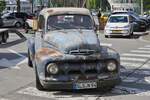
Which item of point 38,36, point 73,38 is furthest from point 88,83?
point 38,36

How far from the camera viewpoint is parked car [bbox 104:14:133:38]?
89.1 ft

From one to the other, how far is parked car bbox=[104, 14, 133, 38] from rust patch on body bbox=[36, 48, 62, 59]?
705 inches

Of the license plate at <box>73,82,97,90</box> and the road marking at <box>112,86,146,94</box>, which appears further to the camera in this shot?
the road marking at <box>112,86,146,94</box>

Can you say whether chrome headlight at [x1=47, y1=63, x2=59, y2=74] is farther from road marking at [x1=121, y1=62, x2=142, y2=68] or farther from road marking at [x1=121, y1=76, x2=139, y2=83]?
road marking at [x1=121, y1=62, x2=142, y2=68]

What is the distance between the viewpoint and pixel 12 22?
4100cm

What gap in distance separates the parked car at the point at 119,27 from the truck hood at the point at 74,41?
16.9 metres

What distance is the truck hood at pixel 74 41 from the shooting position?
9.30m

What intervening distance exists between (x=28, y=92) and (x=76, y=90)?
41.3 inches

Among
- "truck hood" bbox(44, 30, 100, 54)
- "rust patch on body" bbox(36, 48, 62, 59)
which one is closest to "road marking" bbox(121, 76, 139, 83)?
"truck hood" bbox(44, 30, 100, 54)

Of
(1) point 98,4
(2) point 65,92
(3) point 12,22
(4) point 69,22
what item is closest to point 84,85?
(2) point 65,92

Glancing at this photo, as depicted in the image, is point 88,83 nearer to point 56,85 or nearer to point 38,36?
point 56,85

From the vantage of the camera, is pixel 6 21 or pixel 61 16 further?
pixel 6 21

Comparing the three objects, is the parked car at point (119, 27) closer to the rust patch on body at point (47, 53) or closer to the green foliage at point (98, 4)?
the rust patch on body at point (47, 53)

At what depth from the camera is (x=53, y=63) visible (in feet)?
29.5
